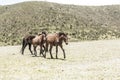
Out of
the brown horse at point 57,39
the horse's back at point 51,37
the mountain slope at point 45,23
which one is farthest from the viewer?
the mountain slope at point 45,23


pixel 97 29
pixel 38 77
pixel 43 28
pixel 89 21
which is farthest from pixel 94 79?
pixel 89 21

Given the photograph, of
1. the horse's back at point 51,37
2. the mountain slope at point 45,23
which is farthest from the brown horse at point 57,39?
the mountain slope at point 45,23

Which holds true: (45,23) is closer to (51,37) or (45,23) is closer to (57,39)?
(51,37)

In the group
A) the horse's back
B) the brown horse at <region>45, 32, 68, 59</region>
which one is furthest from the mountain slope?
the brown horse at <region>45, 32, 68, 59</region>

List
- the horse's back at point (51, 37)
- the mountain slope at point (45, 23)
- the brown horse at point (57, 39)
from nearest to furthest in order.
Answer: the brown horse at point (57, 39)
the horse's back at point (51, 37)
the mountain slope at point (45, 23)

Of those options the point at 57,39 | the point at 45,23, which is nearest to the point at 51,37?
the point at 57,39

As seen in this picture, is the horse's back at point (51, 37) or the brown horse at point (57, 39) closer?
the brown horse at point (57, 39)

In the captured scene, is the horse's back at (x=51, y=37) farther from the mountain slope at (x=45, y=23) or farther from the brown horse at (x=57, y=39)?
the mountain slope at (x=45, y=23)

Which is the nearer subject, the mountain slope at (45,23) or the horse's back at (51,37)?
the horse's back at (51,37)

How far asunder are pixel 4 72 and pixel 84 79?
5605 millimetres

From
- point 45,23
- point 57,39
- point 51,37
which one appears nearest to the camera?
point 57,39

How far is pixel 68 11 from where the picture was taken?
470 ft

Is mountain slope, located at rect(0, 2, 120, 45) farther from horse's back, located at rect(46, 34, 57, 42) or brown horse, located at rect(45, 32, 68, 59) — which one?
brown horse, located at rect(45, 32, 68, 59)

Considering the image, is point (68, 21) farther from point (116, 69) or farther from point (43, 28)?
point (116, 69)
